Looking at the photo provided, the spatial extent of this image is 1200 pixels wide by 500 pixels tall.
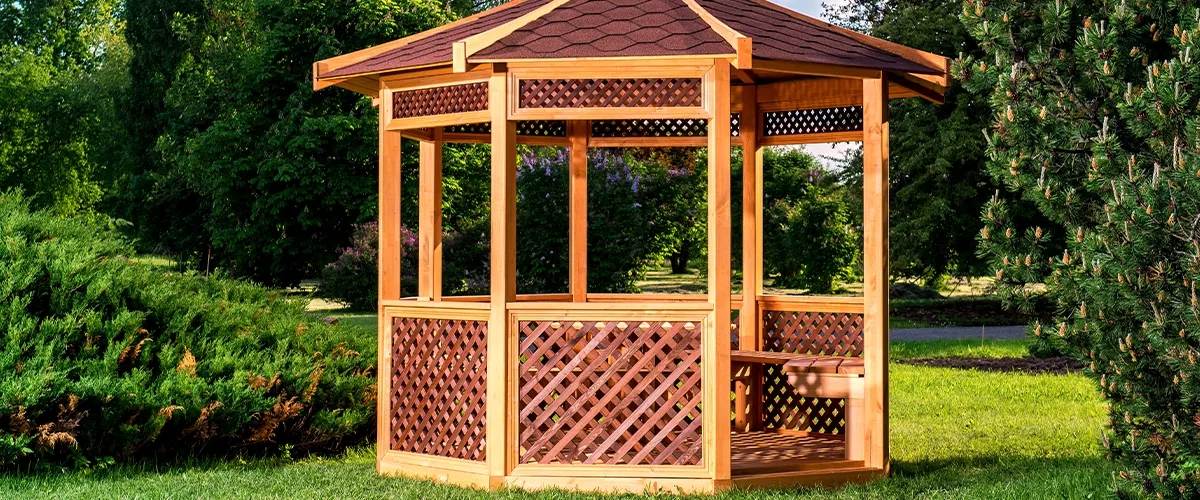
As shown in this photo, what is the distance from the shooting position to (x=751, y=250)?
29.1 feet

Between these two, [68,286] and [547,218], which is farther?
[547,218]

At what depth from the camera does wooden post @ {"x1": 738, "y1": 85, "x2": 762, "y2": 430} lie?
8.73m

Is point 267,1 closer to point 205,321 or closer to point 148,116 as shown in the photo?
point 148,116

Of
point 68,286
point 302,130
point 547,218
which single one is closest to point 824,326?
point 68,286

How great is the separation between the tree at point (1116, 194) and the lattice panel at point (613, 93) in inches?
58.8

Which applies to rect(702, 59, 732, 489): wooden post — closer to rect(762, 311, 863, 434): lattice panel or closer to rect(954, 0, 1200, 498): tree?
rect(954, 0, 1200, 498): tree

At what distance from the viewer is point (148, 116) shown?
113ft

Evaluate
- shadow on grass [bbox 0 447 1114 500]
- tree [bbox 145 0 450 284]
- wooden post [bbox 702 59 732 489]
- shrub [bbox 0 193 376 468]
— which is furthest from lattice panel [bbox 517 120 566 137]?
tree [bbox 145 0 450 284]

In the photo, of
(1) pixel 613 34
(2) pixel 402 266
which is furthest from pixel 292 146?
(1) pixel 613 34

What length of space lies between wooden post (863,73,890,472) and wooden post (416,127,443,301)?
2.89 metres

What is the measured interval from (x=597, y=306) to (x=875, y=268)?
178cm

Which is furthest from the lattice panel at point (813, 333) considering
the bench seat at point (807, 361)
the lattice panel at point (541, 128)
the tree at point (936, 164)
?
the tree at point (936, 164)

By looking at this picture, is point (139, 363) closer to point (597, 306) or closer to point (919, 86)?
point (597, 306)

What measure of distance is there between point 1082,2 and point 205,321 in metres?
6.29
